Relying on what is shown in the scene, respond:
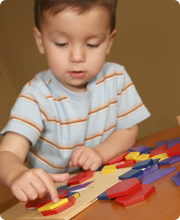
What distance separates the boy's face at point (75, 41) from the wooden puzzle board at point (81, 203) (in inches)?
11.7

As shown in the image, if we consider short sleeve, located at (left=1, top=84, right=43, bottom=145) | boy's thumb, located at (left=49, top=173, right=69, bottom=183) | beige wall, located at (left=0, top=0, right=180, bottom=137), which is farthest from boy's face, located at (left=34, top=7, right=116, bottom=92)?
beige wall, located at (left=0, top=0, right=180, bottom=137)

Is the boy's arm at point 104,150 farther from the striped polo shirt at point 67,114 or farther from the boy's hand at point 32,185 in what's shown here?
the boy's hand at point 32,185

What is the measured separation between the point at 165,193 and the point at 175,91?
1.46 m

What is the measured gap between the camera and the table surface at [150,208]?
0.43 meters

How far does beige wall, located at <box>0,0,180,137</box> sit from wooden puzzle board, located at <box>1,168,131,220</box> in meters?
1.32

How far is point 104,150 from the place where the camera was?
882mm

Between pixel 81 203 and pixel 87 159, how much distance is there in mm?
266

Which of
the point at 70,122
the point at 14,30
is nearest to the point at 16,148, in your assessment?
the point at 70,122

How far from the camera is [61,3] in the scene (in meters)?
0.77

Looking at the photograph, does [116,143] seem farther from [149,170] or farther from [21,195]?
[21,195]

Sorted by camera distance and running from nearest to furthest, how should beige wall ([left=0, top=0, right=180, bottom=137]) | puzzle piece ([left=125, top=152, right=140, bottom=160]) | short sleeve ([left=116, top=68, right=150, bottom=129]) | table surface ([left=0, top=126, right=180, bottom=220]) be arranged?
table surface ([left=0, top=126, right=180, bottom=220]) < puzzle piece ([left=125, top=152, right=140, bottom=160]) < short sleeve ([left=116, top=68, right=150, bottom=129]) < beige wall ([left=0, top=0, right=180, bottom=137])

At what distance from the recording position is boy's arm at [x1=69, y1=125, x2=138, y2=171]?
79cm

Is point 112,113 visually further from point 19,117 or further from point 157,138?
point 19,117

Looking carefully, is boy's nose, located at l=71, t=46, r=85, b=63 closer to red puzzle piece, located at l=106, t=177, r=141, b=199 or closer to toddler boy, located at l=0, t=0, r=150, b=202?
toddler boy, located at l=0, t=0, r=150, b=202
